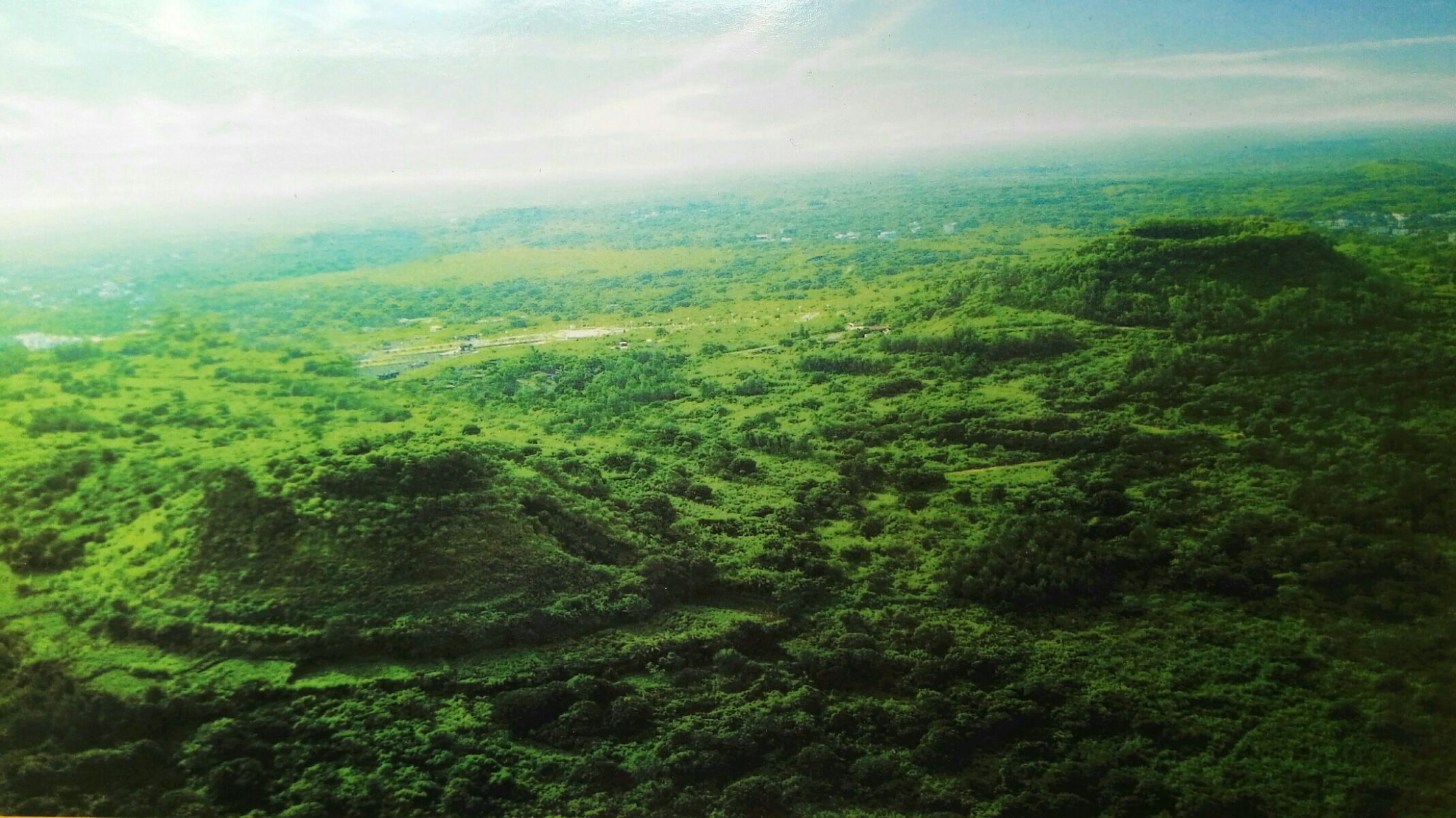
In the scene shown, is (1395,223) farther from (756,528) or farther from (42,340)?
(42,340)

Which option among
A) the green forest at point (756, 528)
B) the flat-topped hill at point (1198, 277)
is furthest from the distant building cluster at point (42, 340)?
the flat-topped hill at point (1198, 277)

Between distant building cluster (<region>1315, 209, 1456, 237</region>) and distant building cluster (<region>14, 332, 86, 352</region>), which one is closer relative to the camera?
distant building cluster (<region>1315, 209, 1456, 237</region>)

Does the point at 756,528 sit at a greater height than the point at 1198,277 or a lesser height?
lesser

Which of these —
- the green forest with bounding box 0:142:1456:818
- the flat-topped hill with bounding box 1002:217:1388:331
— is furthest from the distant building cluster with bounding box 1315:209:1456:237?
the flat-topped hill with bounding box 1002:217:1388:331

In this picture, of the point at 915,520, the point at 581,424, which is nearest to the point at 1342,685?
the point at 915,520

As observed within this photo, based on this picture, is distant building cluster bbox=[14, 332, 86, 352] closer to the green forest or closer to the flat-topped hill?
the green forest

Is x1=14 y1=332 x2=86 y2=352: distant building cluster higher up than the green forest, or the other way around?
x1=14 y1=332 x2=86 y2=352: distant building cluster

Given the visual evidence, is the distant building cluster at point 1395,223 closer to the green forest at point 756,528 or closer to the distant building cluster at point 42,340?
the green forest at point 756,528

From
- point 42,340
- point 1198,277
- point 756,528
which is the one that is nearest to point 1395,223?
point 1198,277

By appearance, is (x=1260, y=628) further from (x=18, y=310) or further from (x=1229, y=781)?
(x=18, y=310)
